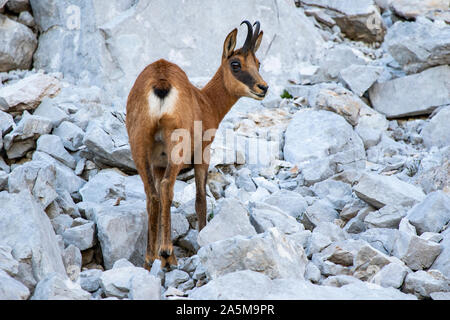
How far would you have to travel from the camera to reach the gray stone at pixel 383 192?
6.22 m

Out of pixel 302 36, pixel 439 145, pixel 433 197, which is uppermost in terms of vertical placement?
pixel 302 36

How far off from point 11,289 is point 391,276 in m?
2.95

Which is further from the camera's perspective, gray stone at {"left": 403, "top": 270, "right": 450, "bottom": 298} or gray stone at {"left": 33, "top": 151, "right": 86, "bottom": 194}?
gray stone at {"left": 33, "top": 151, "right": 86, "bottom": 194}

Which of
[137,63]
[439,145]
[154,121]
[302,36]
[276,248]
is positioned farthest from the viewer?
[302,36]

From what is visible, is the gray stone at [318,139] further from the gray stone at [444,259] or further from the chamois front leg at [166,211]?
the chamois front leg at [166,211]

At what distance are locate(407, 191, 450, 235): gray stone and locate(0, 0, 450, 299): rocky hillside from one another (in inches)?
0.6

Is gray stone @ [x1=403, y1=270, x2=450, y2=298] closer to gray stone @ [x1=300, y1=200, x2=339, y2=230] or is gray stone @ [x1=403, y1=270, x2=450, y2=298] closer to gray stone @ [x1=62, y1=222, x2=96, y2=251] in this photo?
gray stone @ [x1=300, y1=200, x2=339, y2=230]

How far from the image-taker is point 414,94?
399 inches

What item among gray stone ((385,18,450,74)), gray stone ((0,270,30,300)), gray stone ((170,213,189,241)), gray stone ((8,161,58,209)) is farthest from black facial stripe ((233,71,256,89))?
gray stone ((385,18,450,74))

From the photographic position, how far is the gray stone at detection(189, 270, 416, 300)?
377cm

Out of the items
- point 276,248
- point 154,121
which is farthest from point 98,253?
point 276,248

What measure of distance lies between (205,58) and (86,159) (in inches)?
150

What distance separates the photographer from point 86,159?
7.64 metres

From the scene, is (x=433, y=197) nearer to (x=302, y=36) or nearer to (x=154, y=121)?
(x=154, y=121)
